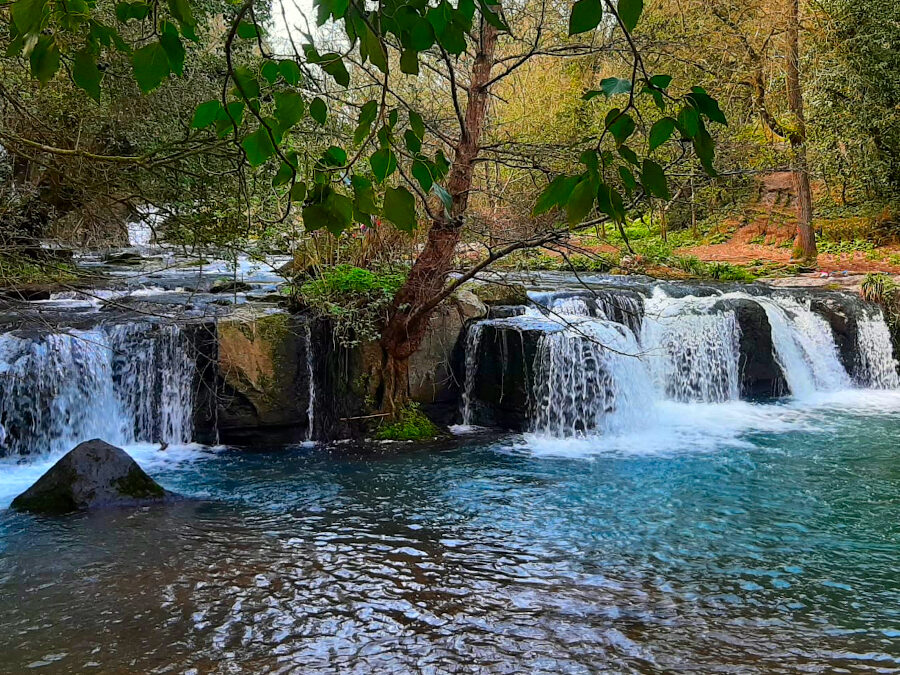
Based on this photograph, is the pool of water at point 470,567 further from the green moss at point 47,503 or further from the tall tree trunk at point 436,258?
the tall tree trunk at point 436,258

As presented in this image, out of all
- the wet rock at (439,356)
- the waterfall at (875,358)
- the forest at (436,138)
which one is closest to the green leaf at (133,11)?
the forest at (436,138)

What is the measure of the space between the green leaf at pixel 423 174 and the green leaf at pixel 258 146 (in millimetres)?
251

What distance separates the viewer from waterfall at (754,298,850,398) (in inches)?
455

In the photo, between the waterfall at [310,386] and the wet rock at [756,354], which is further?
the wet rock at [756,354]

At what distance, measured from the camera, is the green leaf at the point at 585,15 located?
3.64ft

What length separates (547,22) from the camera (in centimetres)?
745

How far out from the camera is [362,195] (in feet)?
4.44

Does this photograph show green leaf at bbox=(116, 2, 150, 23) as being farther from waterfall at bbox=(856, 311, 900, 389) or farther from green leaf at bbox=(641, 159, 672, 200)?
waterfall at bbox=(856, 311, 900, 389)

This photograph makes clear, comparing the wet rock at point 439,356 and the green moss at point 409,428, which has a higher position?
the wet rock at point 439,356

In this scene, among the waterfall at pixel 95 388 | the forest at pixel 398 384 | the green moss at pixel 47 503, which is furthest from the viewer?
the waterfall at pixel 95 388

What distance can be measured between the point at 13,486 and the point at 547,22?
662 centimetres

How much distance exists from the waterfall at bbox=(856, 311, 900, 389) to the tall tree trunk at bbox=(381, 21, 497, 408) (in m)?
7.58

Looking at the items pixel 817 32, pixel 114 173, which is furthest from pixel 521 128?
pixel 114 173

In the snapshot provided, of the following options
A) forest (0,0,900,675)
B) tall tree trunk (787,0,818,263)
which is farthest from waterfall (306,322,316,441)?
tall tree trunk (787,0,818,263)
